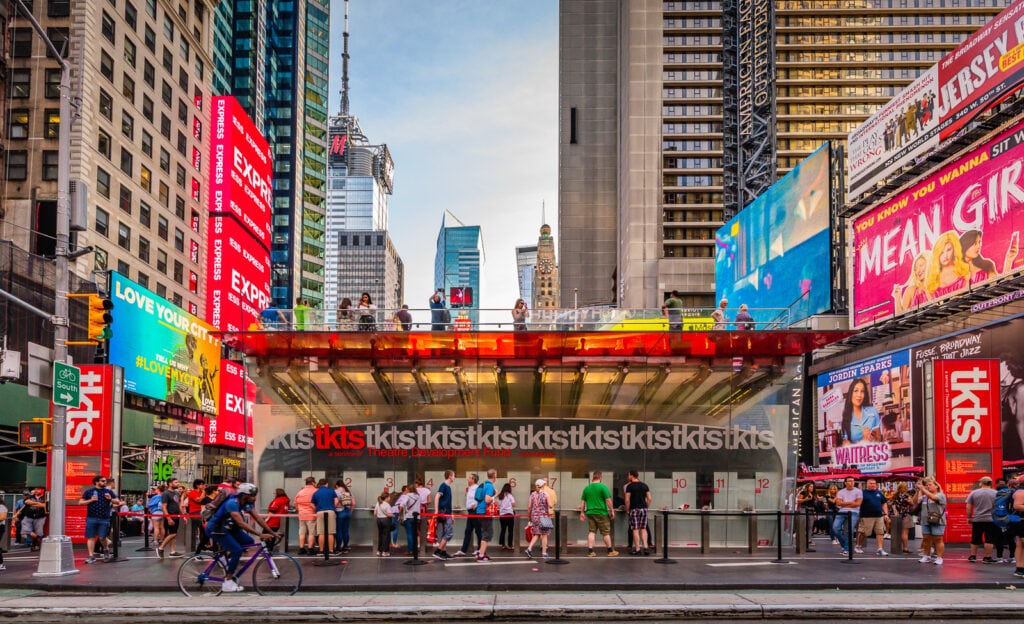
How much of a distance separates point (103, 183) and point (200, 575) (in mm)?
43508

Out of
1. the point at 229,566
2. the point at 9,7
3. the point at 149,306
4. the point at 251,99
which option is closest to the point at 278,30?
the point at 251,99

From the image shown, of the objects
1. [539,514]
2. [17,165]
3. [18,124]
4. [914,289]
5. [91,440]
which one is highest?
[18,124]

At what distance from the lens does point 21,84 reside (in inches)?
2036

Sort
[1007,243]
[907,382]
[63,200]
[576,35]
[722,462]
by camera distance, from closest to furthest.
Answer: [63,200]
[722,462]
[1007,243]
[907,382]
[576,35]

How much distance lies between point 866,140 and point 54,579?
48803 millimetres

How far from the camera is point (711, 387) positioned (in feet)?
84.1

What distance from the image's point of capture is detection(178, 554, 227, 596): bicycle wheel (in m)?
14.6

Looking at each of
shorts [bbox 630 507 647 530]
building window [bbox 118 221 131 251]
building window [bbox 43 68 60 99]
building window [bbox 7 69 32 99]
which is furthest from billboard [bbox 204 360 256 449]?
shorts [bbox 630 507 647 530]

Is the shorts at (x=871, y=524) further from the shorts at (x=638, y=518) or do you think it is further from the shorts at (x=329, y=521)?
the shorts at (x=329, y=521)

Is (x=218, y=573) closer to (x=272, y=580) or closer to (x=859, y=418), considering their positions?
(x=272, y=580)

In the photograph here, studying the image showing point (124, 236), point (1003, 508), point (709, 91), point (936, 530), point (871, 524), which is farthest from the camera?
point (709, 91)

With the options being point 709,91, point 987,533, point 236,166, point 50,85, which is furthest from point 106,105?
point 709,91

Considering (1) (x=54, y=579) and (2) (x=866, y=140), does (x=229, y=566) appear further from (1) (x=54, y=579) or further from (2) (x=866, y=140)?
(2) (x=866, y=140)

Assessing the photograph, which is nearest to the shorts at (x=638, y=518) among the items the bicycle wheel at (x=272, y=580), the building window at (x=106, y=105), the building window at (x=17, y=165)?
the bicycle wheel at (x=272, y=580)
